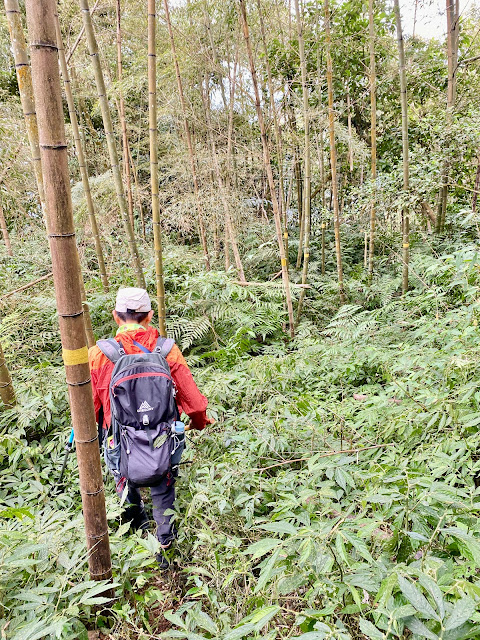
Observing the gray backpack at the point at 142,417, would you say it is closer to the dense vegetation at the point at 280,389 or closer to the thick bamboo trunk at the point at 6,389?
the dense vegetation at the point at 280,389

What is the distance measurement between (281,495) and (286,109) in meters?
5.85

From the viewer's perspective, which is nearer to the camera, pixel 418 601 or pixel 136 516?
pixel 418 601

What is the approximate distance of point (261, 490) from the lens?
1686 mm

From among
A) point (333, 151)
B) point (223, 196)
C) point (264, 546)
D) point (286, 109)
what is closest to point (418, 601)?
point (264, 546)

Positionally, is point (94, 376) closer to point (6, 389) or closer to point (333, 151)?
point (6, 389)

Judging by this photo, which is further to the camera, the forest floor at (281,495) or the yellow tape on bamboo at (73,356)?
the yellow tape on bamboo at (73,356)

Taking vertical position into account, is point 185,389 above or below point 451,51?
below

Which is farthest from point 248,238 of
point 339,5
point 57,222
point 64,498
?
point 57,222

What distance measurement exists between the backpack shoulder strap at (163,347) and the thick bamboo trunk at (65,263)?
776mm

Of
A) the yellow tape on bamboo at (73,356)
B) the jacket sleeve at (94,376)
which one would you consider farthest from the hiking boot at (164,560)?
the yellow tape on bamboo at (73,356)

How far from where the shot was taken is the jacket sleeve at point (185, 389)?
1.94 metres

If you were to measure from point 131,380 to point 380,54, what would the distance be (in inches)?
255

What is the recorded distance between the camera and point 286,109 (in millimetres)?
5844

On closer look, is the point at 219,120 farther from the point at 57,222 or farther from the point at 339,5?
the point at 57,222
